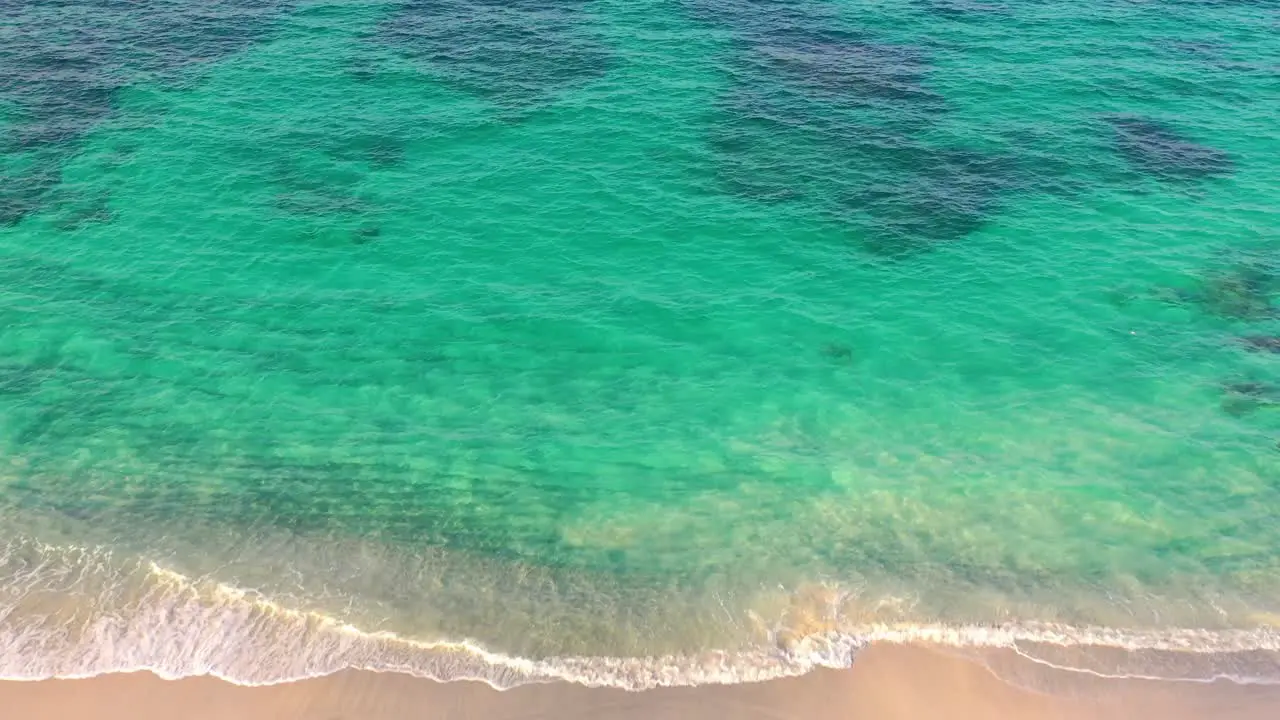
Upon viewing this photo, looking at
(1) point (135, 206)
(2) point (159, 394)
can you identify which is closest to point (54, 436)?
(2) point (159, 394)

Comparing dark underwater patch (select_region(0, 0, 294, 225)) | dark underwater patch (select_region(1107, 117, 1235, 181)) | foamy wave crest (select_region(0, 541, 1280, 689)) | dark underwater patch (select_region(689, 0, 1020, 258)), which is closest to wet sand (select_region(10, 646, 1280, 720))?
foamy wave crest (select_region(0, 541, 1280, 689))

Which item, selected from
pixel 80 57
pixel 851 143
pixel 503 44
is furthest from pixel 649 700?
pixel 80 57

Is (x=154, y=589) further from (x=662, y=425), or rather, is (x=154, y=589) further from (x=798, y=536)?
(x=798, y=536)

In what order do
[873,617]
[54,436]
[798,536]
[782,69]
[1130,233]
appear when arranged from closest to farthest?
1. [873,617]
2. [798,536]
3. [54,436]
4. [1130,233]
5. [782,69]

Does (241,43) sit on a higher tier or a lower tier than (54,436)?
higher

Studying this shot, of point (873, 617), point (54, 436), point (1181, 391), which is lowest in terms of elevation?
point (54, 436)

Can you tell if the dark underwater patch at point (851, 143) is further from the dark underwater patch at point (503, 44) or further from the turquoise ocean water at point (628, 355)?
the dark underwater patch at point (503, 44)

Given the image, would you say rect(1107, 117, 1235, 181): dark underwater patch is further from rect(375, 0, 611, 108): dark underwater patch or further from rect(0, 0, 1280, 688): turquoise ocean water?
rect(375, 0, 611, 108): dark underwater patch
